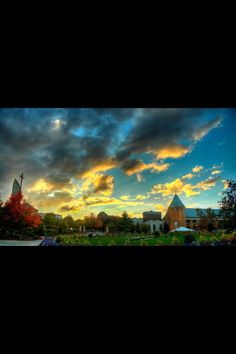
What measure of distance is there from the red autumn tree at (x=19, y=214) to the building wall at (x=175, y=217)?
1917 millimetres

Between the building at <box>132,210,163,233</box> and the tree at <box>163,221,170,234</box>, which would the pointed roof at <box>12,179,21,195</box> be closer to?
the building at <box>132,210,163,233</box>

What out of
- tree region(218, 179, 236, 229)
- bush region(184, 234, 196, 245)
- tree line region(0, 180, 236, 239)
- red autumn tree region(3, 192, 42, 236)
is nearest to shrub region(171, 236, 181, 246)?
bush region(184, 234, 196, 245)

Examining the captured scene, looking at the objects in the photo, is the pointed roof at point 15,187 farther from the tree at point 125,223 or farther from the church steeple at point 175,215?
the church steeple at point 175,215

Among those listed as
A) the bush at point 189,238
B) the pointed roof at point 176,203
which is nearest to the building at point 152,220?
the pointed roof at point 176,203

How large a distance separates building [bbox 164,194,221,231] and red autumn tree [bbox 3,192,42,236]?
193cm

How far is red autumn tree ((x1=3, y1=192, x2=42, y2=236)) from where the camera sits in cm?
271
